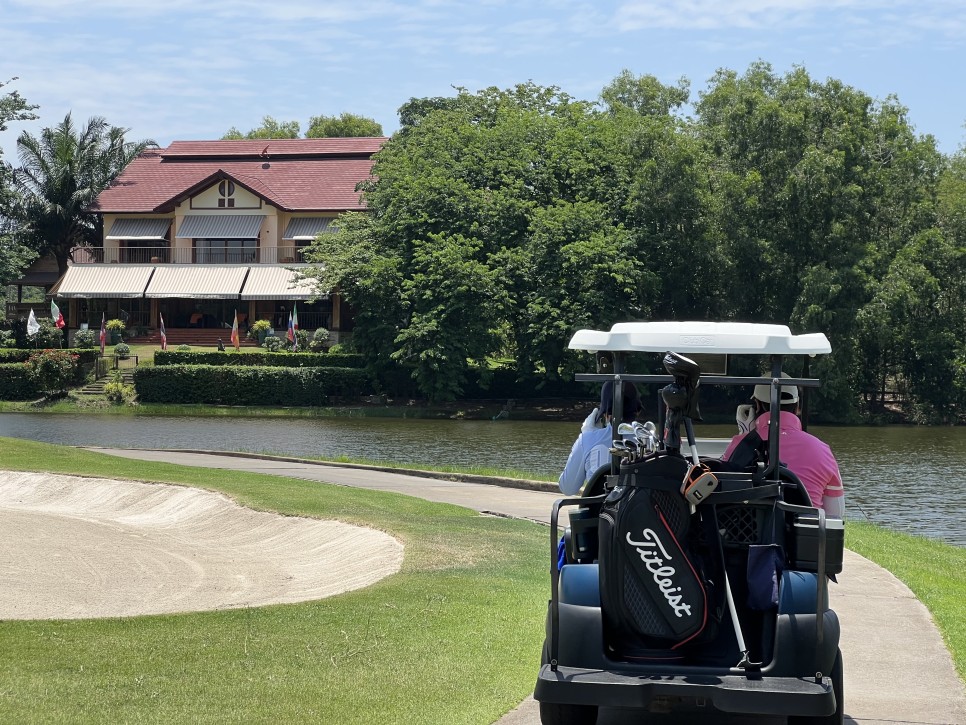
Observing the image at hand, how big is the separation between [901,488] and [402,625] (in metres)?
22.4

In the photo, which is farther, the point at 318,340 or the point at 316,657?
the point at 318,340

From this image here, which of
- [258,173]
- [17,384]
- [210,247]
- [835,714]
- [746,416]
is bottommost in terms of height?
[17,384]

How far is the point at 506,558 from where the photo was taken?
14.8 metres

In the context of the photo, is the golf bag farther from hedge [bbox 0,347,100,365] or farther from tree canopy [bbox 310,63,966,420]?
hedge [bbox 0,347,100,365]

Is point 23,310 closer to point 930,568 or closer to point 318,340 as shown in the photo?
point 318,340

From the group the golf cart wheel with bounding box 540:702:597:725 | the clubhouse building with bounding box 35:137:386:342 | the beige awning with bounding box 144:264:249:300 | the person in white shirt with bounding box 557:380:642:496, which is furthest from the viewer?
the clubhouse building with bounding box 35:137:386:342

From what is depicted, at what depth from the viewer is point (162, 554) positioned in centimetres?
1706

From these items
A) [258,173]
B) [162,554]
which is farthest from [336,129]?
[162,554]

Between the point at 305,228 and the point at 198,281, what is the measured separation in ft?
23.7

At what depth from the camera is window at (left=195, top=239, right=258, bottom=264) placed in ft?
244

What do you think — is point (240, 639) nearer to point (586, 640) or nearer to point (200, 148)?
point (586, 640)

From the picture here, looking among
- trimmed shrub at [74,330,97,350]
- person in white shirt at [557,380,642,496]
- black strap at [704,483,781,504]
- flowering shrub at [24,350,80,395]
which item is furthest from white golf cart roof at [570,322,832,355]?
trimmed shrub at [74,330,97,350]

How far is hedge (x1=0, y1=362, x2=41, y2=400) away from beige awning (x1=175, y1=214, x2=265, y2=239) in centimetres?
1966

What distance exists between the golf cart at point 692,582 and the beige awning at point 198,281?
6567 cm
